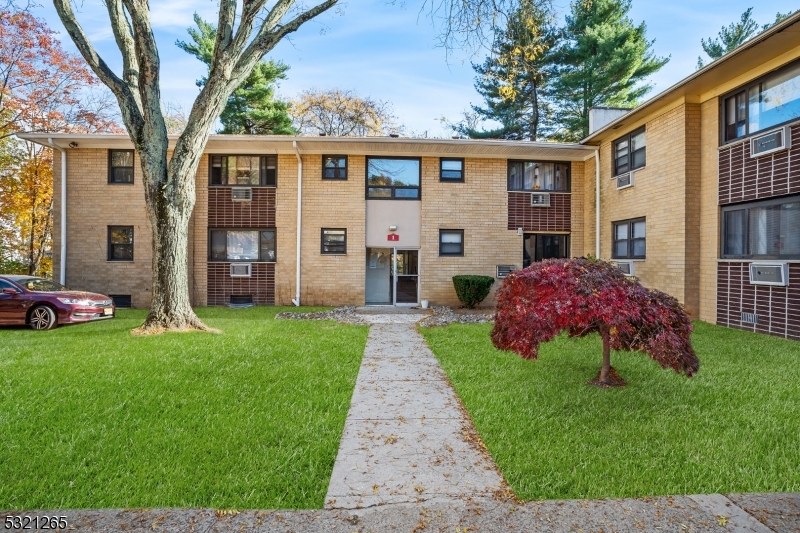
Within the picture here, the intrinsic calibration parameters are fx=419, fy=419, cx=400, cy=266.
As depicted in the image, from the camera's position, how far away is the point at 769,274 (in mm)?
8172

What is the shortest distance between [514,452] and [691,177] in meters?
9.63

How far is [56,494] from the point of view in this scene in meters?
2.62

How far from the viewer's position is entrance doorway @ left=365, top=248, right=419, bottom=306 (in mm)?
13742

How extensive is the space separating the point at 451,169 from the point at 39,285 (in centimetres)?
1135

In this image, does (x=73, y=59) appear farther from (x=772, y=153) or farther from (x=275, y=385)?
(x=772, y=153)

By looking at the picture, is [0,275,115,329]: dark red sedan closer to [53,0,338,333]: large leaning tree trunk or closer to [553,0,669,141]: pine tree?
[53,0,338,333]: large leaning tree trunk

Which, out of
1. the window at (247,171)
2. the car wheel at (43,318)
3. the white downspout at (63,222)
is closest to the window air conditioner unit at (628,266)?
the window at (247,171)

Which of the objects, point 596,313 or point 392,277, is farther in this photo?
point 392,277

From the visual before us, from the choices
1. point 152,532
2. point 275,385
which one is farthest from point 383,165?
point 152,532

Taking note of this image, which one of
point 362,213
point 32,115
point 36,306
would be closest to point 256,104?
point 32,115

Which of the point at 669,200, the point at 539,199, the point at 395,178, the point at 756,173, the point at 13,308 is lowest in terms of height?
the point at 13,308

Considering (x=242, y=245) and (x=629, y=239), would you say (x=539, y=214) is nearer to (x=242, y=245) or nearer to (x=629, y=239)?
(x=629, y=239)

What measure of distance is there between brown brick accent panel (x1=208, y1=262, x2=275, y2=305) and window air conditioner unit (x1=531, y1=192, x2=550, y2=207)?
875 cm

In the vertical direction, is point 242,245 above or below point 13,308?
above
